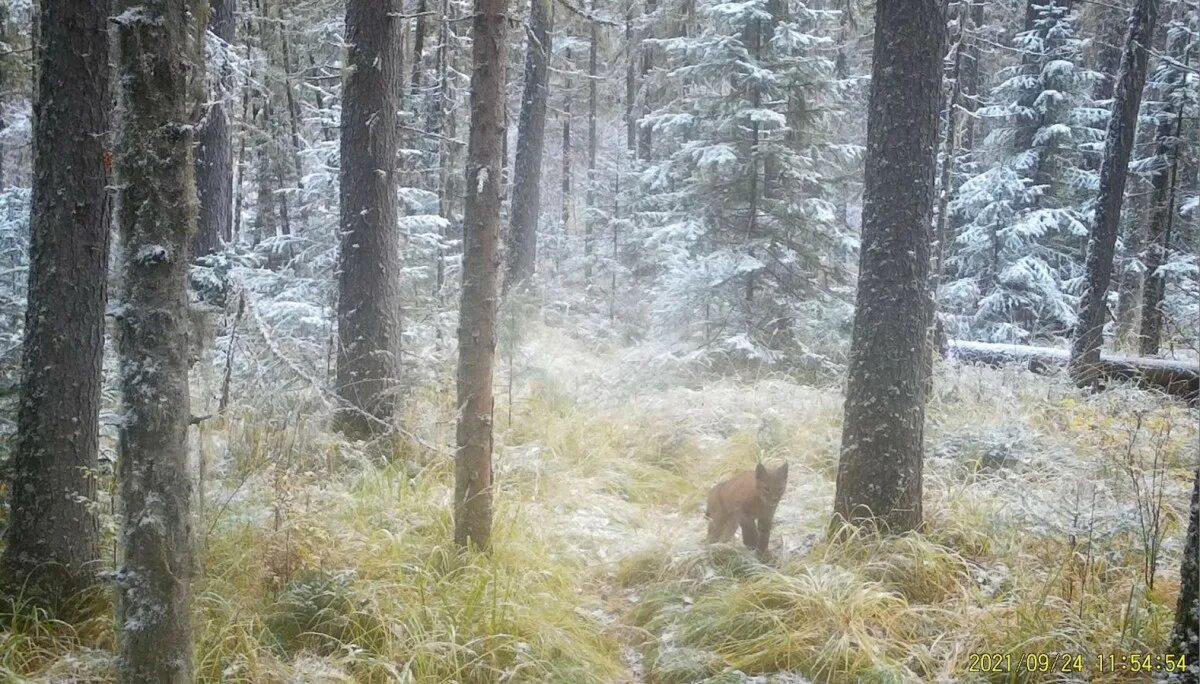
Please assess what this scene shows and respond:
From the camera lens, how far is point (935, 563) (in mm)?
5098

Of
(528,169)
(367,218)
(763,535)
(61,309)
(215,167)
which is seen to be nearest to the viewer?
(61,309)

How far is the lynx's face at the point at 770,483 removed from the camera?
224 inches

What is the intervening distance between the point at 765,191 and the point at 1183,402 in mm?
6896

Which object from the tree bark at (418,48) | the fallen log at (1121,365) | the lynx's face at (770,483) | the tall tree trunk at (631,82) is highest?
the tall tree trunk at (631,82)

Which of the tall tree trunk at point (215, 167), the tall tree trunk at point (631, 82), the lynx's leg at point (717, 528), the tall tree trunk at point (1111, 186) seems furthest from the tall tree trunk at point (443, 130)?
the tall tree trunk at point (1111, 186)

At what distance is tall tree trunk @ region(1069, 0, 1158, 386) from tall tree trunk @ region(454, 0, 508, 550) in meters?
10.5

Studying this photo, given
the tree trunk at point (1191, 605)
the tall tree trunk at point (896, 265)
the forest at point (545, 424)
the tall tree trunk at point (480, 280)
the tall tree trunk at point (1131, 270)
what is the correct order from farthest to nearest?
the tall tree trunk at point (1131, 270) → the tall tree trunk at point (896, 265) → the tall tree trunk at point (480, 280) → the forest at point (545, 424) → the tree trunk at point (1191, 605)

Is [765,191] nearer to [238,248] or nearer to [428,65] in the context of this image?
[238,248]

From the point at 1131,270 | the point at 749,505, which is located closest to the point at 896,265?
the point at 749,505

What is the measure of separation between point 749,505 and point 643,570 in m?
1.08

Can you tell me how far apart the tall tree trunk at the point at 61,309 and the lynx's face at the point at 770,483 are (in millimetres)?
4584

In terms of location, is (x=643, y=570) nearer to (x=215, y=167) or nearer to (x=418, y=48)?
(x=215, y=167)

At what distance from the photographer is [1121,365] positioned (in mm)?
12047

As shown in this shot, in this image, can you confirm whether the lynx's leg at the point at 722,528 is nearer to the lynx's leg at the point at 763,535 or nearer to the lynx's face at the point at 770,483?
the lynx's leg at the point at 763,535
